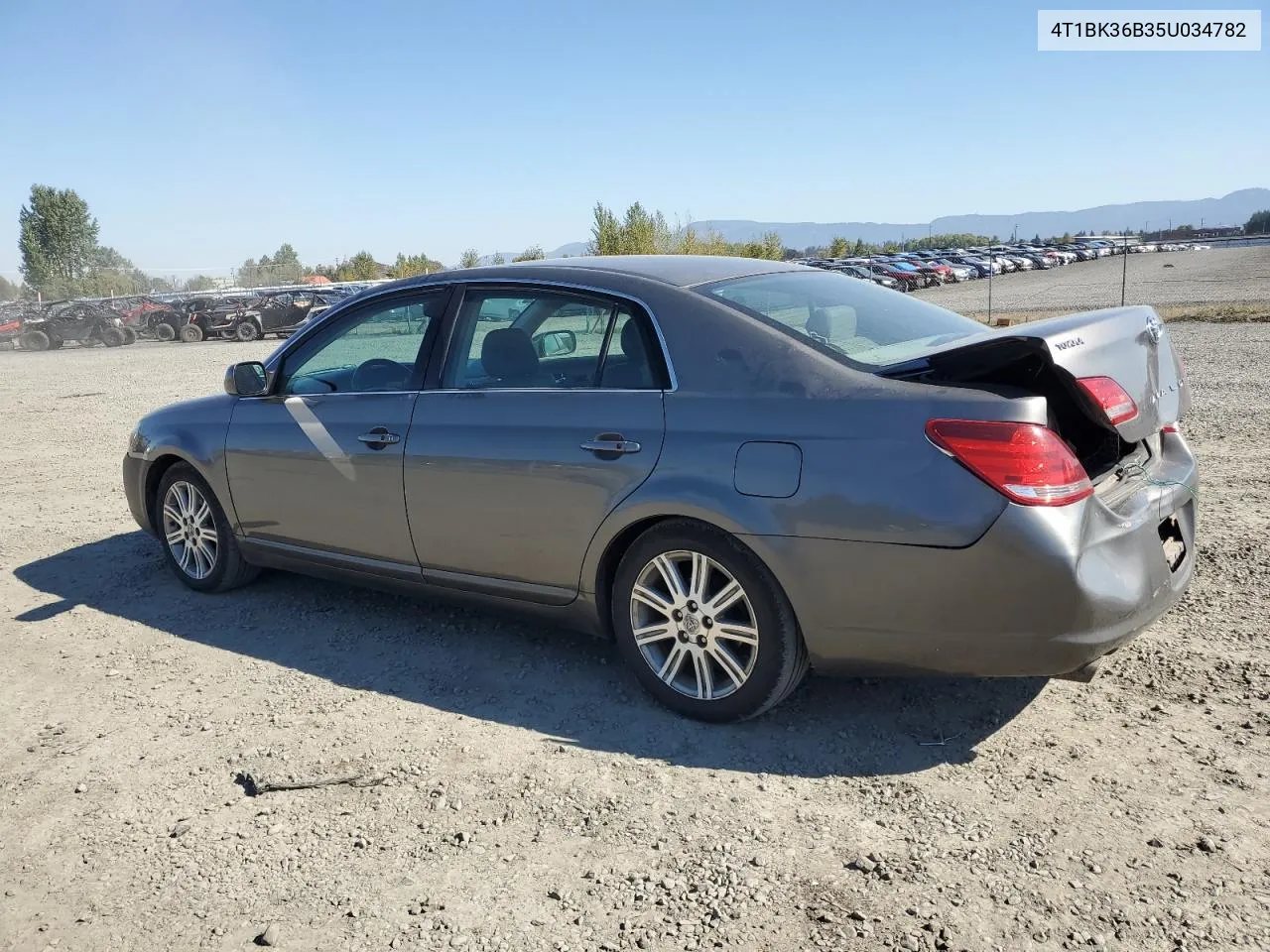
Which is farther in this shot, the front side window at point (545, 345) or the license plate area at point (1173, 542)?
the front side window at point (545, 345)

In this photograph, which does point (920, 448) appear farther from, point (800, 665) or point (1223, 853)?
point (1223, 853)

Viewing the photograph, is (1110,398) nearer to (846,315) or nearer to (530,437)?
(846,315)

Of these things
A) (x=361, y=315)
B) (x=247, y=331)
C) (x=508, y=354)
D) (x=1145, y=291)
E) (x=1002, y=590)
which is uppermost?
(x=361, y=315)

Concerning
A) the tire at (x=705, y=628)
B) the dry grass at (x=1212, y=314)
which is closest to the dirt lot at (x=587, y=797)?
the tire at (x=705, y=628)

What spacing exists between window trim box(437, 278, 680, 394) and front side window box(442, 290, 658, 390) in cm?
Result: 1

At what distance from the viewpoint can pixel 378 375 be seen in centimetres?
469

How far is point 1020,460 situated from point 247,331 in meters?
34.2

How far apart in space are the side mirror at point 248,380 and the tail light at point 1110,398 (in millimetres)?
3734

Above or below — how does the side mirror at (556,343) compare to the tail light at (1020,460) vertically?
above

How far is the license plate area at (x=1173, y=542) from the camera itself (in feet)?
11.6

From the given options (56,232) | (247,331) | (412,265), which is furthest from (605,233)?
(56,232)

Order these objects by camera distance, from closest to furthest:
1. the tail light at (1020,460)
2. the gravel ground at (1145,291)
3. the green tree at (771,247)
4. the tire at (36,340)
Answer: the tail light at (1020,460)
the gravel ground at (1145,291)
the tire at (36,340)
the green tree at (771,247)

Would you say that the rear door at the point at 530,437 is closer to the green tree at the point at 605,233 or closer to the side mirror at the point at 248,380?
the side mirror at the point at 248,380

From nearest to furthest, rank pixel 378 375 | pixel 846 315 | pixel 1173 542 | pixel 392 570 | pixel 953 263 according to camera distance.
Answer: pixel 1173 542 → pixel 846 315 → pixel 392 570 → pixel 378 375 → pixel 953 263
